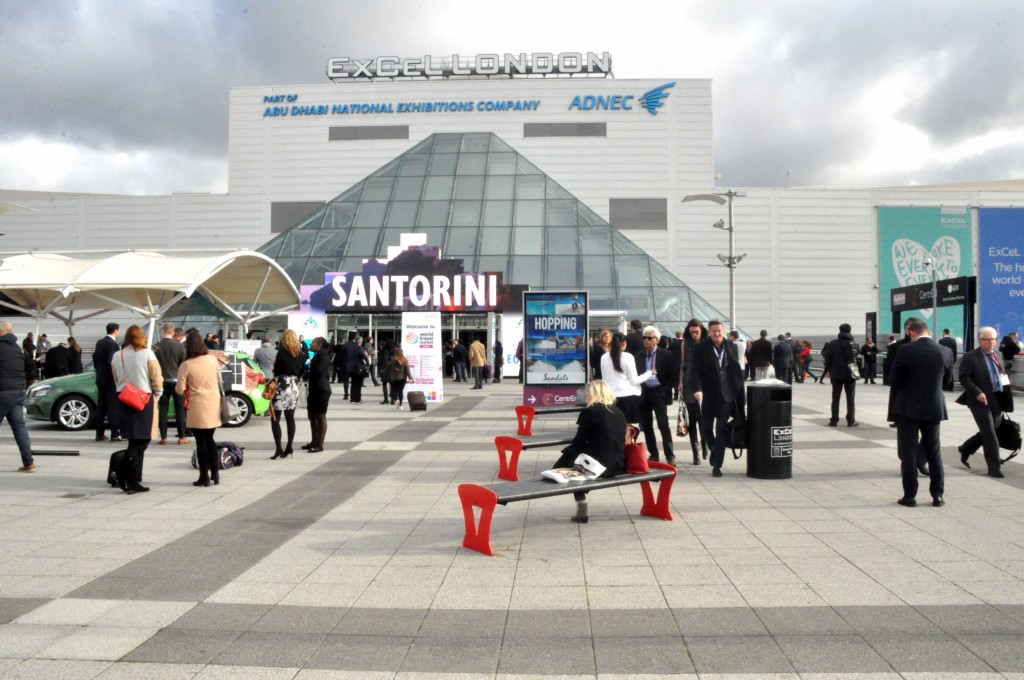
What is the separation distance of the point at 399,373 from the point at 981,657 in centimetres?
1559

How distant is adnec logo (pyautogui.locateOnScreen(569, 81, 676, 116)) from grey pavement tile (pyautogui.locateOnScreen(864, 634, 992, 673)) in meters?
43.1

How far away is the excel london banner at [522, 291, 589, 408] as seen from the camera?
15.9 meters

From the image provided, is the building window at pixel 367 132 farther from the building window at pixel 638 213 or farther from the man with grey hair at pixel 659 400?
the man with grey hair at pixel 659 400

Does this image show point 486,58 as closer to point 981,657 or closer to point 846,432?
point 846,432

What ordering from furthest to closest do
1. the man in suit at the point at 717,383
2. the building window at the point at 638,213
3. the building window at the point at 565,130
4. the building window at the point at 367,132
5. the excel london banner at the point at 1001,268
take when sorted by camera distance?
1. the building window at the point at 367,132
2. the building window at the point at 565,130
3. the building window at the point at 638,213
4. the excel london banner at the point at 1001,268
5. the man in suit at the point at 717,383

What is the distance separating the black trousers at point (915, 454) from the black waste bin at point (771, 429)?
4.86 feet

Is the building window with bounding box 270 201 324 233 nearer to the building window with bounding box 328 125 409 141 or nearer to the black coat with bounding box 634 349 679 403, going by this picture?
the building window with bounding box 328 125 409 141

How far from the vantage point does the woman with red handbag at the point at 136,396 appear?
8120 mm

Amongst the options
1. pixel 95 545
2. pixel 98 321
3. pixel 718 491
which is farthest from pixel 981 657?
pixel 98 321

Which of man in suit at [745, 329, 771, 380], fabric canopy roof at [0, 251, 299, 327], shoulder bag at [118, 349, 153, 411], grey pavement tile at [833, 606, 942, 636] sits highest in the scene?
fabric canopy roof at [0, 251, 299, 327]

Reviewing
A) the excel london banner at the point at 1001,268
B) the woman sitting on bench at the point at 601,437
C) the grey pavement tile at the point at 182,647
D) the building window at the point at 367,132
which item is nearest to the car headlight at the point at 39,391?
the woman sitting on bench at the point at 601,437

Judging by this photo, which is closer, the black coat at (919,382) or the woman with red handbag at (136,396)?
the black coat at (919,382)

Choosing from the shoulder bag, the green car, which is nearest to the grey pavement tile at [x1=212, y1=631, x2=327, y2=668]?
the shoulder bag

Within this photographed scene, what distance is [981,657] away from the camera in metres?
3.84
